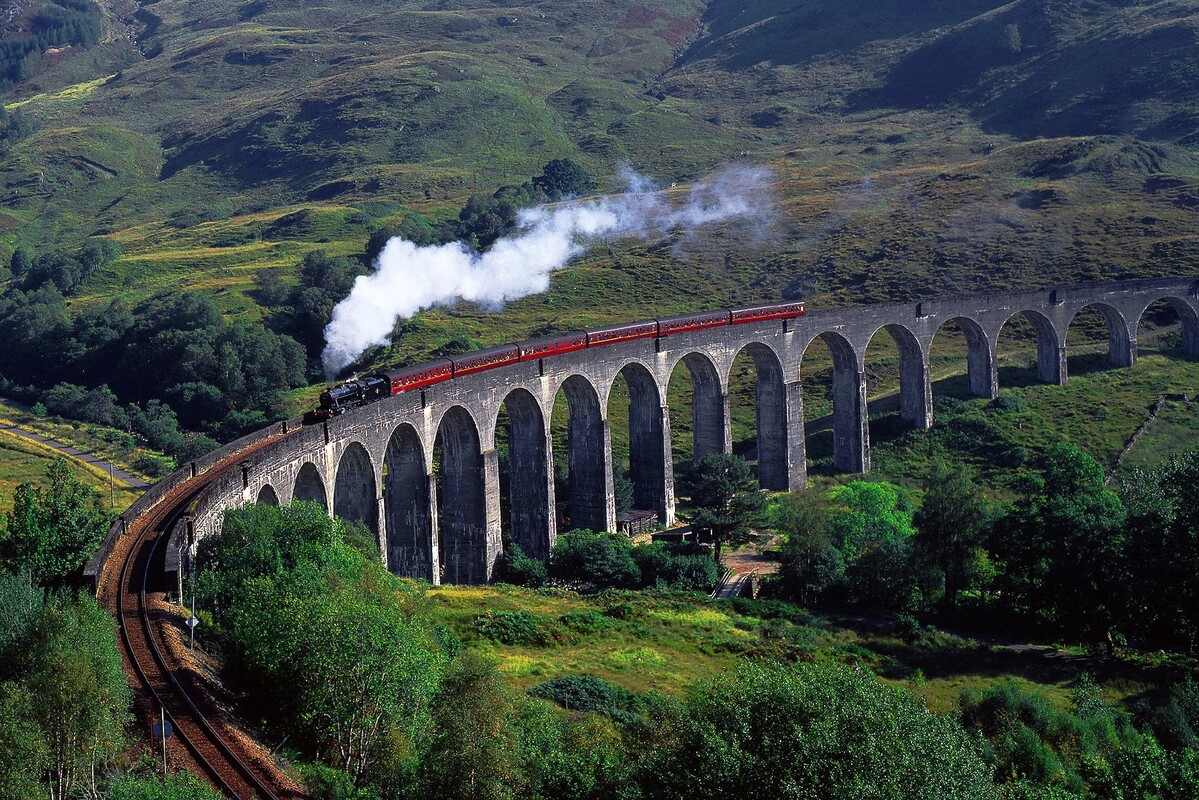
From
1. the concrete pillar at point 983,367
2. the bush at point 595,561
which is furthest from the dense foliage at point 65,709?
the concrete pillar at point 983,367

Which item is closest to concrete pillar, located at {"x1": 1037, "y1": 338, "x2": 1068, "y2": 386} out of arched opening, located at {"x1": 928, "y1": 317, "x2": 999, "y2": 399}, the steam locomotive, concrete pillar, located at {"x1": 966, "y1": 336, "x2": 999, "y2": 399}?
concrete pillar, located at {"x1": 966, "y1": 336, "x2": 999, "y2": 399}

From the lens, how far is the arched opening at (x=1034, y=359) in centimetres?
7800

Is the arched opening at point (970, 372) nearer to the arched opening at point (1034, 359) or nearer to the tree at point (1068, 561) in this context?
the arched opening at point (1034, 359)

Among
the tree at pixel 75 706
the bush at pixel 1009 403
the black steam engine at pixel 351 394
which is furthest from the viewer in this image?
the bush at pixel 1009 403

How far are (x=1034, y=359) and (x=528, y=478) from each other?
135ft

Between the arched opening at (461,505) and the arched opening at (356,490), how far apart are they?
6.58 metres

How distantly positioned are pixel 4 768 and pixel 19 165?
160573 mm

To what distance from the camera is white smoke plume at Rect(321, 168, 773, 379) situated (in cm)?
8819

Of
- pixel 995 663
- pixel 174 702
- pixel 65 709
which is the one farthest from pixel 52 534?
pixel 995 663

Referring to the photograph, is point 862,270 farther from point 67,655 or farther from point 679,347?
point 67,655

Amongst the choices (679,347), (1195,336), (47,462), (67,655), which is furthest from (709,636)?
(1195,336)

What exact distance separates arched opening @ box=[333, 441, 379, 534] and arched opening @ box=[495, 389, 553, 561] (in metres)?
10.8

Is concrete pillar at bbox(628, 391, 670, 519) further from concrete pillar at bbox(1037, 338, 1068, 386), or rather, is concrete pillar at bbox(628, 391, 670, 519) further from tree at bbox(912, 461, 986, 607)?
concrete pillar at bbox(1037, 338, 1068, 386)

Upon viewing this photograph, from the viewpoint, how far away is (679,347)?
64.0 metres
